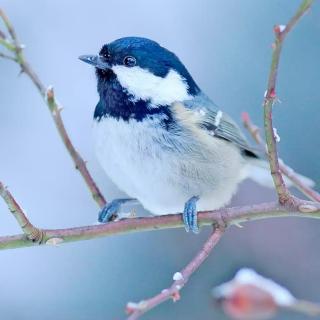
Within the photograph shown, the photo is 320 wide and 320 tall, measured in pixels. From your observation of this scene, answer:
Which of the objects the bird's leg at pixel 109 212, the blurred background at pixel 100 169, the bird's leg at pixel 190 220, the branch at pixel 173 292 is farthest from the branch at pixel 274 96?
the blurred background at pixel 100 169

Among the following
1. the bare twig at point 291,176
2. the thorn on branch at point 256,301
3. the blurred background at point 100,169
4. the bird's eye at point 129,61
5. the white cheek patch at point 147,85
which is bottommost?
the blurred background at point 100,169

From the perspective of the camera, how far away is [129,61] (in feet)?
5.40

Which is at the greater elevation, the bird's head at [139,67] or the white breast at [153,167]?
the bird's head at [139,67]

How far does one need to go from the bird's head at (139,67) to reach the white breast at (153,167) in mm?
81

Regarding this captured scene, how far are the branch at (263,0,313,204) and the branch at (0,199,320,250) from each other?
28 mm

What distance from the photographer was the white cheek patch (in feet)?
5.32

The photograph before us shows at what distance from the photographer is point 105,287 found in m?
2.72

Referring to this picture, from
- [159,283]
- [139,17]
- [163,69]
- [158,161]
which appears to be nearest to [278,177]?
[158,161]

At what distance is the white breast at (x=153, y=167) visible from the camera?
5.20 feet

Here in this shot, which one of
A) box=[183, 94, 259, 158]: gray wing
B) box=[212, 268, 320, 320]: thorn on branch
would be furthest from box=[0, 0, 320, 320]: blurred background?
box=[212, 268, 320, 320]: thorn on branch

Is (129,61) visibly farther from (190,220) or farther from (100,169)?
(100,169)

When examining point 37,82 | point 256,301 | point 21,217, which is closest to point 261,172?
point 37,82

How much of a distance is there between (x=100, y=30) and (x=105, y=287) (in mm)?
1365

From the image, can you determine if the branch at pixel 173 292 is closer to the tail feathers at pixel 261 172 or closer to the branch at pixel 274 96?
the branch at pixel 274 96
